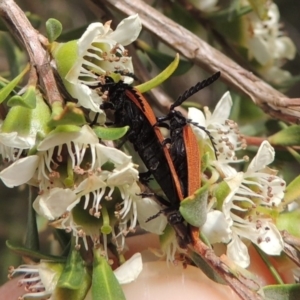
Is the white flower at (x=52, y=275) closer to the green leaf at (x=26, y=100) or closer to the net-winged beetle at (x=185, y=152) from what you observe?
the net-winged beetle at (x=185, y=152)

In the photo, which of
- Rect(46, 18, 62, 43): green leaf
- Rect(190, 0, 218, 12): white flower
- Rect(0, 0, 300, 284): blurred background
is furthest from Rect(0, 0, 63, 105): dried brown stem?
Rect(190, 0, 218, 12): white flower

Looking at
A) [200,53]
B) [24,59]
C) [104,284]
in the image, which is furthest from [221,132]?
[24,59]

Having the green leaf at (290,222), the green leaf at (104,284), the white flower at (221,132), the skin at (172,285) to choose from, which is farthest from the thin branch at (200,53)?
the green leaf at (104,284)

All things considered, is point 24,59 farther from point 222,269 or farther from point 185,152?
point 222,269

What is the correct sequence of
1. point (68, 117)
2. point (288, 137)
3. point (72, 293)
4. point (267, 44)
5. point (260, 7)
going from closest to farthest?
point (68, 117) < point (72, 293) < point (288, 137) < point (260, 7) < point (267, 44)

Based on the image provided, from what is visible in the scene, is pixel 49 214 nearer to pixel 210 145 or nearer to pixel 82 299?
pixel 82 299

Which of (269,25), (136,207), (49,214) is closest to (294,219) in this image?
(136,207)

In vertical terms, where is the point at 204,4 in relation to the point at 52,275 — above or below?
above
